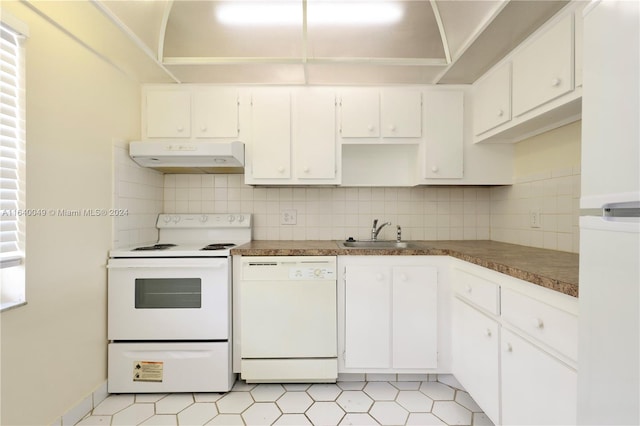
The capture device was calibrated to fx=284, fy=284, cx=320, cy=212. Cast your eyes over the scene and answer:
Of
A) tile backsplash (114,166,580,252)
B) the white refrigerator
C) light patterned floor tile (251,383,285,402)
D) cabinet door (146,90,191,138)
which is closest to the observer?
the white refrigerator

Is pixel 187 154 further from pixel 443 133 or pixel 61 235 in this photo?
pixel 443 133

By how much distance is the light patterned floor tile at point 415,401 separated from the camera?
166 centimetres

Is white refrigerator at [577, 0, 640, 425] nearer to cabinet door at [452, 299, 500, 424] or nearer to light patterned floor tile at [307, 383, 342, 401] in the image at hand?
cabinet door at [452, 299, 500, 424]

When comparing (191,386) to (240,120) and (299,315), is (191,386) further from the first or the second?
(240,120)

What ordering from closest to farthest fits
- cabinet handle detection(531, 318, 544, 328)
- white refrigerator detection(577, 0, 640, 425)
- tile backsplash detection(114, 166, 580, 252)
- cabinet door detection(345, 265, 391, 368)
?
white refrigerator detection(577, 0, 640, 425) < cabinet handle detection(531, 318, 544, 328) < cabinet door detection(345, 265, 391, 368) < tile backsplash detection(114, 166, 580, 252)

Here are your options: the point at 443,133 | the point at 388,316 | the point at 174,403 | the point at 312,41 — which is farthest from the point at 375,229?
the point at 174,403

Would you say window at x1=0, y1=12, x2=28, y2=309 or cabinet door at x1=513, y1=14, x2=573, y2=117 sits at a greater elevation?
cabinet door at x1=513, y1=14, x2=573, y2=117

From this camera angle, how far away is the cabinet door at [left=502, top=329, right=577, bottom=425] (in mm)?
992

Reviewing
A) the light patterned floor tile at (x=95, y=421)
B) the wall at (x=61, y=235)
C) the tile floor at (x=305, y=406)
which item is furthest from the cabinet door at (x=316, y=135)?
the light patterned floor tile at (x=95, y=421)

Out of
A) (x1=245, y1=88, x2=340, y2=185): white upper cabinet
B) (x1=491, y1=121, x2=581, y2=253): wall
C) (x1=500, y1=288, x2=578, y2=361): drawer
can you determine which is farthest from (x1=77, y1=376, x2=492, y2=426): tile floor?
(x1=245, y1=88, x2=340, y2=185): white upper cabinet

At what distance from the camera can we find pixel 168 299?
180 centimetres

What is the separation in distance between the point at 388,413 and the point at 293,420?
1.78ft

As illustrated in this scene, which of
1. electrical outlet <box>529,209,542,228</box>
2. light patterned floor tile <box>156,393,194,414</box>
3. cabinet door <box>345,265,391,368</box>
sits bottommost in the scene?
light patterned floor tile <box>156,393,194,414</box>

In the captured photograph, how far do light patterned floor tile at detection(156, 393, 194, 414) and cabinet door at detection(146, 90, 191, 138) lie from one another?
176cm
